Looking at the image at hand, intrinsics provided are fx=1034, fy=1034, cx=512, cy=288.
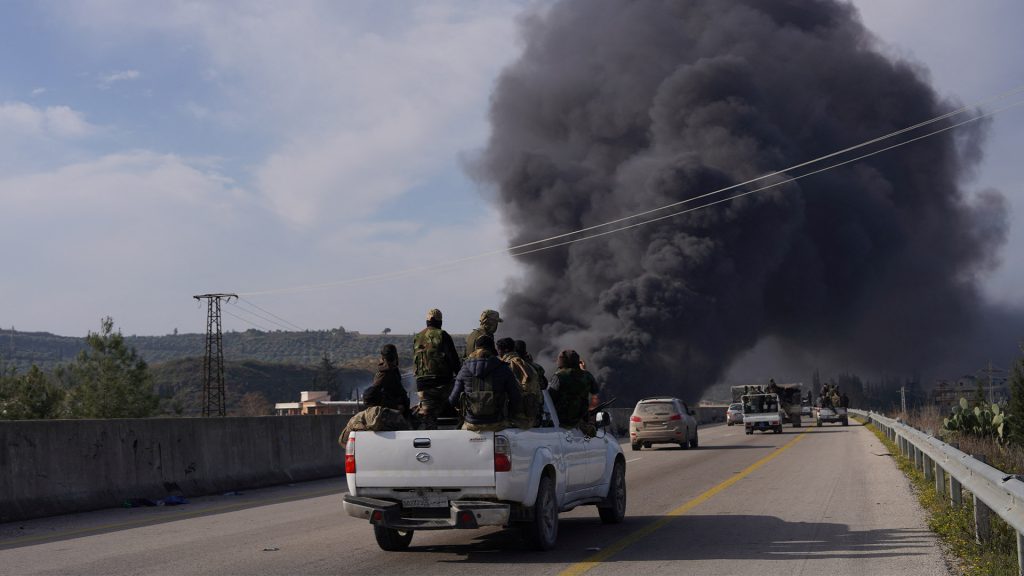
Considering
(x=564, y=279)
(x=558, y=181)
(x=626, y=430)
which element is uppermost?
(x=558, y=181)

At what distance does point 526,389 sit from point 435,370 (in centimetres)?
119

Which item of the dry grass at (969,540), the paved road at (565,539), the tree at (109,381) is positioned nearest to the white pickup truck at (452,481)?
the paved road at (565,539)

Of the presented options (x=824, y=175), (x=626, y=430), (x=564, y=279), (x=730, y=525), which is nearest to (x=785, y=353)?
(x=824, y=175)

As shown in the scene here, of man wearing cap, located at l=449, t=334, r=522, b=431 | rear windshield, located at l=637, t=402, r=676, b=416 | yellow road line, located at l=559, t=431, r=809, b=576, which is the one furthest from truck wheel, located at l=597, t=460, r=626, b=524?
rear windshield, located at l=637, t=402, r=676, b=416

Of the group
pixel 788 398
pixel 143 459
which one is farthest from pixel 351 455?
pixel 788 398

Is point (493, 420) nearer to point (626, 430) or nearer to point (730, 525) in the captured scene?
point (730, 525)

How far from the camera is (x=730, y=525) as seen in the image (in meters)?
11.0

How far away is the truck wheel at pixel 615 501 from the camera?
11273 mm

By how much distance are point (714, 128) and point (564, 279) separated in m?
16.1

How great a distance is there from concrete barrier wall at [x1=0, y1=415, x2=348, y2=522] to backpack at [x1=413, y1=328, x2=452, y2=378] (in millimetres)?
5965

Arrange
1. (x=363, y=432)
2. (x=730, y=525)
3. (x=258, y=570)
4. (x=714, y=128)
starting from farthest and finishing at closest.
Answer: (x=714, y=128) < (x=730, y=525) < (x=363, y=432) < (x=258, y=570)

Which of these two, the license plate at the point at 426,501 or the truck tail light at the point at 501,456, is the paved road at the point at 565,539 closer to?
the license plate at the point at 426,501

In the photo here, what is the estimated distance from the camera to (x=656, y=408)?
93.5ft

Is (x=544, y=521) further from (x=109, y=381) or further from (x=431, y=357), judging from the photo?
(x=109, y=381)
